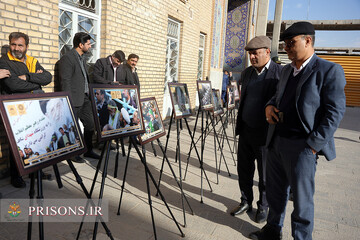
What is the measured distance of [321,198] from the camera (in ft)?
12.9

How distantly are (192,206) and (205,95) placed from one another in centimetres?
169

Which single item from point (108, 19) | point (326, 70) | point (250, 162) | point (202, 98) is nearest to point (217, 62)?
point (108, 19)

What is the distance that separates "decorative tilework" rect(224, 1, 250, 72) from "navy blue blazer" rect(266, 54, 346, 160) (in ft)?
45.2

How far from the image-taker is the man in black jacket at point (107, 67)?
192 inches

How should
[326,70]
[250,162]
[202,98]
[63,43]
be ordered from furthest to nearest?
[63,43]
[202,98]
[250,162]
[326,70]

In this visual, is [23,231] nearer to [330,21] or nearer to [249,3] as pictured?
[249,3]

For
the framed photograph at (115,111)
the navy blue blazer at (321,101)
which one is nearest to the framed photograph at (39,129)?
the framed photograph at (115,111)

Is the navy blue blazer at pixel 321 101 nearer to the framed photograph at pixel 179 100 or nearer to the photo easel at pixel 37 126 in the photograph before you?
the framed photograph at pixel 179 100

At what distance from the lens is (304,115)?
2.19 m

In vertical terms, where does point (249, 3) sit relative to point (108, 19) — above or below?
above

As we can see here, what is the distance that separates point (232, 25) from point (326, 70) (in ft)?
48.1

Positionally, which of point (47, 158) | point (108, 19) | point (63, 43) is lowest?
point (47, 158)

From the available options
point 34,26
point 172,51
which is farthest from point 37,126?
point 172,51

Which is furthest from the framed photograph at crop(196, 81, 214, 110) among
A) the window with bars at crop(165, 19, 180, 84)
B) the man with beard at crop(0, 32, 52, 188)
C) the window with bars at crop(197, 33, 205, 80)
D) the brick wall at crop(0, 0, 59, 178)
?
the window with bars at crop(197, 33, 205, 80)
